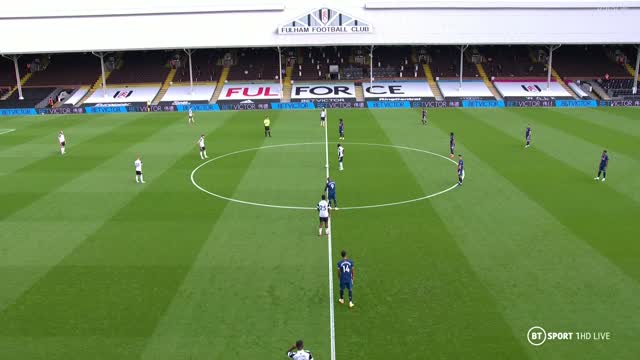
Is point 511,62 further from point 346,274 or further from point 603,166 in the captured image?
point 346,274

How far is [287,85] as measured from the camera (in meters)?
63.4

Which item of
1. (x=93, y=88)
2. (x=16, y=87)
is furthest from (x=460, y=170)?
(x=16, y=87)

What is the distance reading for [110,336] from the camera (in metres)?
12.8

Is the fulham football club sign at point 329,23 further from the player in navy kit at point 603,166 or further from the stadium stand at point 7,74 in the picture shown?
the player in navy kit at point 603,166

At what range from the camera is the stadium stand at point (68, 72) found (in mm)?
64875


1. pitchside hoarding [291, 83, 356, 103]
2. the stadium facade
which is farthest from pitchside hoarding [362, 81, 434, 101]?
pitchside hoarding [291, 83, 356, 103]

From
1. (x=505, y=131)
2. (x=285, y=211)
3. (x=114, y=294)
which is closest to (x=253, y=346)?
(x=114, y=294)

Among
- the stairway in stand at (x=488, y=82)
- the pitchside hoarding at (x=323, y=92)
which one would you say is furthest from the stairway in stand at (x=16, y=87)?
the stairway in stand at (x=488, y=82)

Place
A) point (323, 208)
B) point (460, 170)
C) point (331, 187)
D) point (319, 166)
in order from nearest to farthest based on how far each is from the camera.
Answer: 1. point (323, 208)
2. point (331, 187)
3. point (460, 170)
4. point (319, 166)

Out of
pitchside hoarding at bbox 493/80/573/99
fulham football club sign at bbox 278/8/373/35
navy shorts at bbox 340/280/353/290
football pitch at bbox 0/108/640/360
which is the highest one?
fulham football club sign at bbox 278/8/373/35

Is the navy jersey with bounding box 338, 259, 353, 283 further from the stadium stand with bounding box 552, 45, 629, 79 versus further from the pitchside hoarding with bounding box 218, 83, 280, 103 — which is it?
the stadium stand with bounding box 552, 45, 629, 79

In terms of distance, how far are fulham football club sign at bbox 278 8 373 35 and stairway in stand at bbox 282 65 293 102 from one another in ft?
22.8

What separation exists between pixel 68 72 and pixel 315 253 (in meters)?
60.3

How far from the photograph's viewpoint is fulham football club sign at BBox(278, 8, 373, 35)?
193 ft
